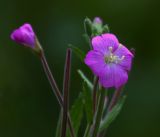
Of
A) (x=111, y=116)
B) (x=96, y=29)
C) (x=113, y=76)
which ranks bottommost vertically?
(x=111, y=116)

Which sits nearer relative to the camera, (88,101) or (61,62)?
(88,101)

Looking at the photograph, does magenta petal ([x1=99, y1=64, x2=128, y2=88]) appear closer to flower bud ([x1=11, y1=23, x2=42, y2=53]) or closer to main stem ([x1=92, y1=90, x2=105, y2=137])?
main stem ([x1=92, y1=90, x2=105, y2=137])

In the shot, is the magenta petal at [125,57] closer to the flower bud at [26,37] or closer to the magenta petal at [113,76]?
the magenta petal at [113,76]

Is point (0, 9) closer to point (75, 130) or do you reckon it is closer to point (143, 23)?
point (143, 23)

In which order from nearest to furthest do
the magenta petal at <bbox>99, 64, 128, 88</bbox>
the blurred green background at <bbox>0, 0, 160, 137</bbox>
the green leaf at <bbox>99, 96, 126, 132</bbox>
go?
the magenta petal at <bbox>99, 64, 128, 88</bbox> < the green leaf at <bbox>99, 96, 126, 132</bbox> < the blurred green background at <bbox>0, 0, 160, 137</bbox>

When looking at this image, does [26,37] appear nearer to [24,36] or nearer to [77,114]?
[24,36]

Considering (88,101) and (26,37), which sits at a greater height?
(26,37)

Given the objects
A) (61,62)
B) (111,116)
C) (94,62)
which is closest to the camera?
(94,62)

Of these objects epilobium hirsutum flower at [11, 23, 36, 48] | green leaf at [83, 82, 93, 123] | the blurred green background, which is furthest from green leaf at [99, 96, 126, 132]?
the blurred green background

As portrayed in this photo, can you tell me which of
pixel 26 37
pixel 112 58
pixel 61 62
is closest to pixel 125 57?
pixel 112 58
